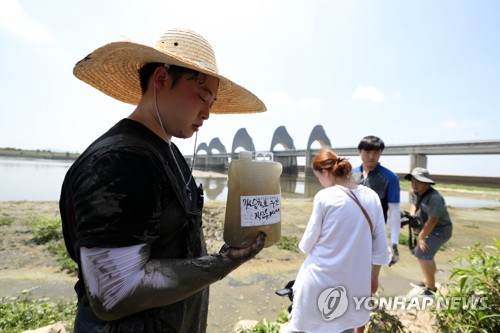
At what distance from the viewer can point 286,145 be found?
5566 cm

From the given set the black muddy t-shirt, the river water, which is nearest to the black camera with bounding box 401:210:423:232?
the black muddy t-shirt

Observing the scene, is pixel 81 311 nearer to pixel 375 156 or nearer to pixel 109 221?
pixel 109 221

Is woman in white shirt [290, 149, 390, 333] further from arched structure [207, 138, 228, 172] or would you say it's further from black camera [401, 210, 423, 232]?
arched structure [207, 138, 228, 172]

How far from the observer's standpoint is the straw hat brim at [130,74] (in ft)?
3.42

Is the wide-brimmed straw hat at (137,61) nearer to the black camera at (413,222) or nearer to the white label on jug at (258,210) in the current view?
the white label on jug at (258,210)

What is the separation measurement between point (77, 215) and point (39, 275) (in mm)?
5112

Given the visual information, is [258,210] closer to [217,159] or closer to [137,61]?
[137,61]

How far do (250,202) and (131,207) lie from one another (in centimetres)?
54

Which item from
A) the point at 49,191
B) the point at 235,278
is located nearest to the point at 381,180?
the point at 235,278

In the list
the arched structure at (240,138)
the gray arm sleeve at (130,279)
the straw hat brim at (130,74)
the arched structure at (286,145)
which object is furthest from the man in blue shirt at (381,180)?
the arched structure at (240,138)

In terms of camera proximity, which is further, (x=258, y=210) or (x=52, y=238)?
(x=52, y=238)

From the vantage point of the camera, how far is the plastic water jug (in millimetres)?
1179

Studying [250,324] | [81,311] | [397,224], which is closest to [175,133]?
[81,311]

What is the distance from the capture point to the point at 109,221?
0.75 metres
